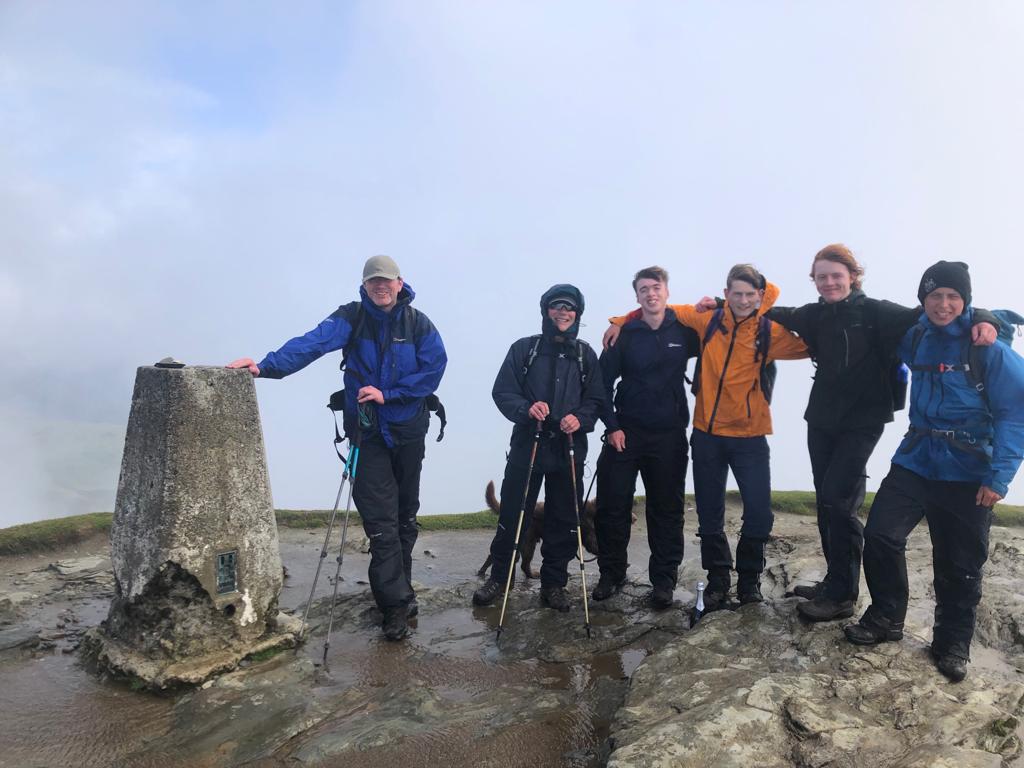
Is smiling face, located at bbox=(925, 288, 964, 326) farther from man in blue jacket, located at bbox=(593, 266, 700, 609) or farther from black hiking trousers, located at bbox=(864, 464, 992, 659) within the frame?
man in blue jacket, located at bbox=(593, 266, 700, 609)

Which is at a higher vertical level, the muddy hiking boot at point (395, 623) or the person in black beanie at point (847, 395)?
the person in black beanie at point (847, 395)

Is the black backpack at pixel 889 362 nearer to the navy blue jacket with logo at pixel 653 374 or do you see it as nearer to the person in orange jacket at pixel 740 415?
the person in orange jacket at pixel 740 415

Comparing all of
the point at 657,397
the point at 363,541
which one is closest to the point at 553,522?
the point at 657,397

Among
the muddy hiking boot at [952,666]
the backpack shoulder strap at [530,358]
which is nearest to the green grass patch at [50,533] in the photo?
the backpack shoulder strap at [530,358]

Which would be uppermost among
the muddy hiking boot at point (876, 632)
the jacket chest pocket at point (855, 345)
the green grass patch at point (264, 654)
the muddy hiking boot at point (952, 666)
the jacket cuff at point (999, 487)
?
the jacket chest pocket at point (855, 345)

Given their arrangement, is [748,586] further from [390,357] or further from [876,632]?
[390,357]

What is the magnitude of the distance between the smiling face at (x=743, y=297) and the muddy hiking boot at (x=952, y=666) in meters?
3.65

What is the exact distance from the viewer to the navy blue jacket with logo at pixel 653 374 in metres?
7.88

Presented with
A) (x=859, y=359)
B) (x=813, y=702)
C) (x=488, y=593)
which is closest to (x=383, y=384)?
(x=488, y=593)

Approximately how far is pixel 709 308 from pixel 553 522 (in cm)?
318

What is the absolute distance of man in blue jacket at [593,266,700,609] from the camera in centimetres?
788

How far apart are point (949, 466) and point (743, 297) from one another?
8.52ft

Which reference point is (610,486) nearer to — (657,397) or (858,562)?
(657,397)

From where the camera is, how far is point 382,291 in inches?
298
